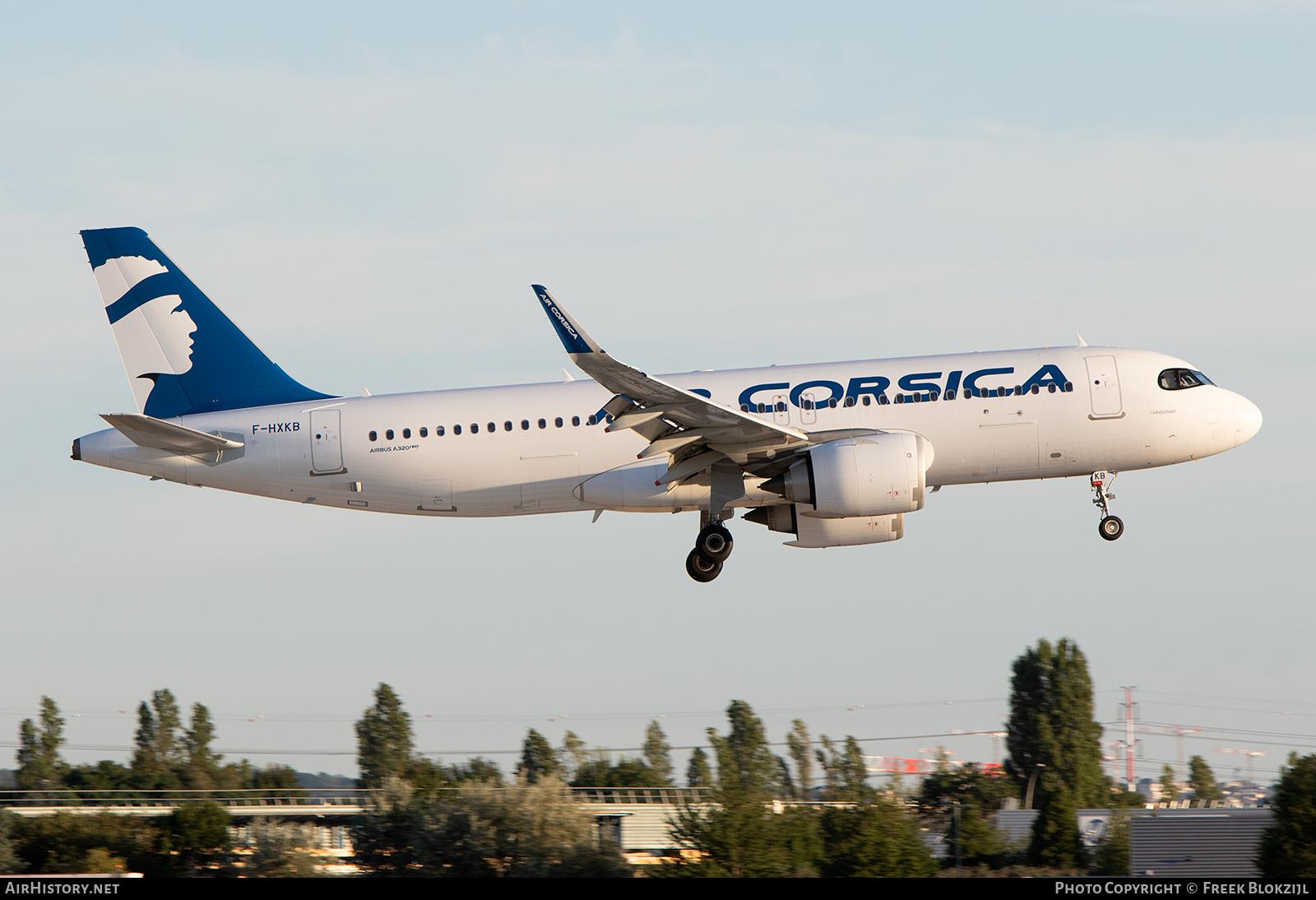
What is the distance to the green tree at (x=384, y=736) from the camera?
10656cm

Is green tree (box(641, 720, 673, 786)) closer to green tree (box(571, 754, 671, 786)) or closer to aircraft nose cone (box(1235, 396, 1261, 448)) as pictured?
green tree (box(571, 754, 671, 786))

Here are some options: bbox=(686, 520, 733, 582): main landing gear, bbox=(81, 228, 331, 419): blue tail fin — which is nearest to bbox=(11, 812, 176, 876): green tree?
bbox=(81, 228, 331, 419): blue tail fin

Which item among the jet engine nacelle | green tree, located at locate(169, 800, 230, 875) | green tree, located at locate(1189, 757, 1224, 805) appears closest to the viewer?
the jet engine nacelle

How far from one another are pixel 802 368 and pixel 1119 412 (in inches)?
310

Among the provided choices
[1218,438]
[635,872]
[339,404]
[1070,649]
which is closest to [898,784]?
[635,872]

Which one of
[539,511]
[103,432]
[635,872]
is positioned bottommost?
[635,872]

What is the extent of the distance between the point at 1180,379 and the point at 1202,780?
424 ft

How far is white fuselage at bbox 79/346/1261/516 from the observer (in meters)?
32.8

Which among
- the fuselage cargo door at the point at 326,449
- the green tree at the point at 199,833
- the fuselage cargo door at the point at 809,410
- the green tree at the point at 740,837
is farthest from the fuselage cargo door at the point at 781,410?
the green tree at the point at 199,833

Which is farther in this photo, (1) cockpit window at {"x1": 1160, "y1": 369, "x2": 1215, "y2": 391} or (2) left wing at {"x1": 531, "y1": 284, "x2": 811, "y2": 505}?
(1) cockpit window at {"x1": 1160, "y1": 369, "x2": 1215, "y2": 391}

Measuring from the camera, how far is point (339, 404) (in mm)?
34469

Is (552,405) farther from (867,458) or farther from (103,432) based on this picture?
(103,432)

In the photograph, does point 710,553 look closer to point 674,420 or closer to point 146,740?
point 674,420

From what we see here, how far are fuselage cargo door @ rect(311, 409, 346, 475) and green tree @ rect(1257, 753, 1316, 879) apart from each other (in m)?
41.6
